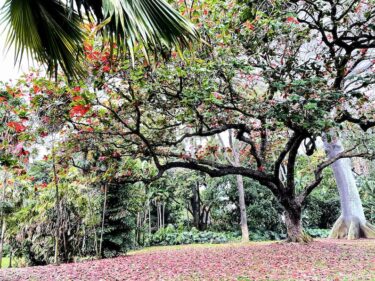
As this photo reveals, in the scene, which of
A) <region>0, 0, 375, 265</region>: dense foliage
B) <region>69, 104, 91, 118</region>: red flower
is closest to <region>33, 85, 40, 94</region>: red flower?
<region>0, 0, 375, 265</region>: dense foliage

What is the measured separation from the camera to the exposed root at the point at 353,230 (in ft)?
34.6

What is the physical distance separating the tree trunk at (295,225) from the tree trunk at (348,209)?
145 inches

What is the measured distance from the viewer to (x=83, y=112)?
5.61 m

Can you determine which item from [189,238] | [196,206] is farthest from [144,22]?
[196,206]

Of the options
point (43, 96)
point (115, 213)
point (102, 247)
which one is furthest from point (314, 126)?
point (102, 247)

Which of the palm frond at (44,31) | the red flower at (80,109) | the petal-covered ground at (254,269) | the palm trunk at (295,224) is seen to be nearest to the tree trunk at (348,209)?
the palm trunk at (295,224)

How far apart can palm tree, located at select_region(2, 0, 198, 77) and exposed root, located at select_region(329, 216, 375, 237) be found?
411 inches

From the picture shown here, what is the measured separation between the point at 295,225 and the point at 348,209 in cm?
442

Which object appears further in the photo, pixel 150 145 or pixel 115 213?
pixel 115 213

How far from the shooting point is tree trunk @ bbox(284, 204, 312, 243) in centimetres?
799

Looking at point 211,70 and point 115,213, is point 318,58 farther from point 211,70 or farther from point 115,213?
point 115,213

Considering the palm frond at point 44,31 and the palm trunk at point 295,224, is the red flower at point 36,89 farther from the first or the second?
the palm trunk at point 295,224

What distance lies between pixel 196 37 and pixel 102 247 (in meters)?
7.24

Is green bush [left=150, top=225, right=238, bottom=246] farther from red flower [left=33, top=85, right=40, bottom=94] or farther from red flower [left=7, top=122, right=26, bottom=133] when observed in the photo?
red flower [left=7, top=122, right=26, bottom=133]
